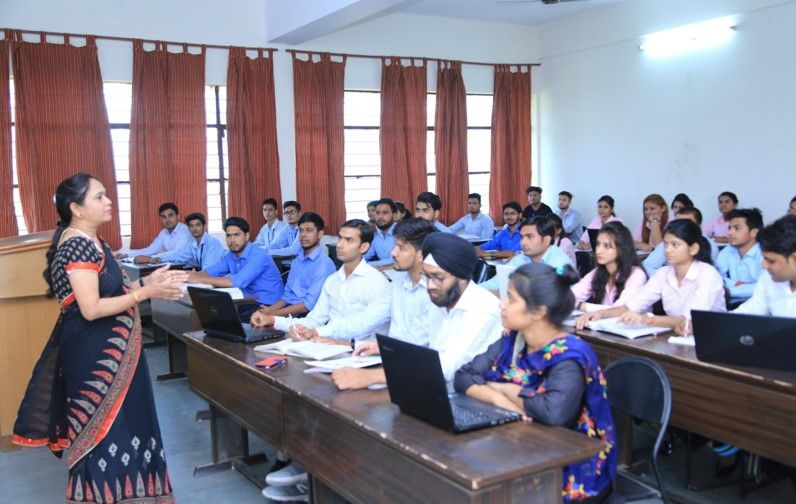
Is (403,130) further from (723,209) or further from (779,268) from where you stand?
(779,268)

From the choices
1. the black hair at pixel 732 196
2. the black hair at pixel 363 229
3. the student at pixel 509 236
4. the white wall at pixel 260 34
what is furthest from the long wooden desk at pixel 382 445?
the black hair at pixel 732 196

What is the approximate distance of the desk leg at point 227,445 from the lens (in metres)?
3.59

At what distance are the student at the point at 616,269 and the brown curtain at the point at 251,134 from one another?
5480 millimetres

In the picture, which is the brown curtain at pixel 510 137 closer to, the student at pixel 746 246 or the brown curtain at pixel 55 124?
the brown curtain at pixel 55 124

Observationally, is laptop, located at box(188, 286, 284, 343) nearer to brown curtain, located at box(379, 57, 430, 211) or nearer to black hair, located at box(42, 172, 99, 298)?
black hair, located at box(42, 172, 99, 298)

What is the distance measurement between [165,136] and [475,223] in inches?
153

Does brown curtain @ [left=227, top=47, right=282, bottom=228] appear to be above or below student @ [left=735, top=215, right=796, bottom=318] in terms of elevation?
above

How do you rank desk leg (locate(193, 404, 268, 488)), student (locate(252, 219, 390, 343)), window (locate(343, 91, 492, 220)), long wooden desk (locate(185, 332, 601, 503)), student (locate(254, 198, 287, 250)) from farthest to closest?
1. window (locate(343, 91, 492, 220))
2. student (locate(254, 198, 287, 250))
3. desk leg (locate(193, 404, 268, 488))
4. student (locate(252, 219, 390, 343))
5. long wooden desk (locate(185, 332, 601, 503))

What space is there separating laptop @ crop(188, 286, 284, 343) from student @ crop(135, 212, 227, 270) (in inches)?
129

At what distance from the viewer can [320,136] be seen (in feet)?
29.6

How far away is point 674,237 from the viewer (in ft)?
11.5

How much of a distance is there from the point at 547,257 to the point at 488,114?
624 centimetres

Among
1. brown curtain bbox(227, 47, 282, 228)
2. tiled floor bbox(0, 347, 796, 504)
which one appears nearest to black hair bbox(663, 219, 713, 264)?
tiled floor bbox(0, 347, 796, 504)

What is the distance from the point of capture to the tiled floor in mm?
3119
